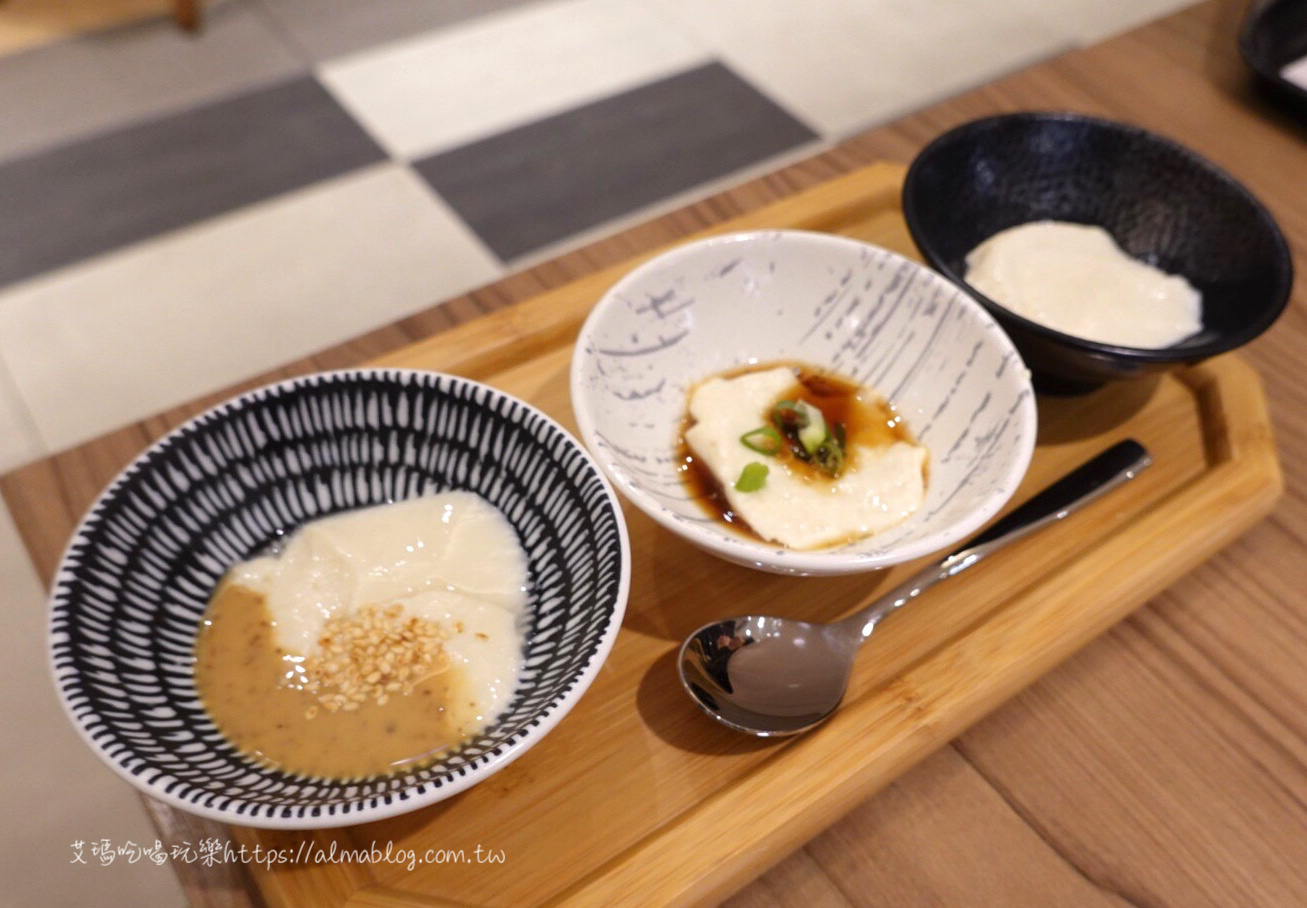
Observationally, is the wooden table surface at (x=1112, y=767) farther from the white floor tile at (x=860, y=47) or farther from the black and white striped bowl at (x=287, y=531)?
the white floor tile at (x=860, y=47)

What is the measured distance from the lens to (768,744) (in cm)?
82

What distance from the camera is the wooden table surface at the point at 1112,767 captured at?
2.59ft

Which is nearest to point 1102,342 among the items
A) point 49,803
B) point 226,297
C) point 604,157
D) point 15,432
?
point 49,803

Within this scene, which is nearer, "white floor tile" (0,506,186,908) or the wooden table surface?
the wooden table surface

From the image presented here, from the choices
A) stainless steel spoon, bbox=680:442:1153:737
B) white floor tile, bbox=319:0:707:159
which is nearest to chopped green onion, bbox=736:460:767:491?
stainless steel spoon, bbox=680:442:1153:737

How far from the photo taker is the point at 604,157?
2.34m

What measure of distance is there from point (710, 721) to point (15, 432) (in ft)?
5.08

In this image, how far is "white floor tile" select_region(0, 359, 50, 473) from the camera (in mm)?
1754

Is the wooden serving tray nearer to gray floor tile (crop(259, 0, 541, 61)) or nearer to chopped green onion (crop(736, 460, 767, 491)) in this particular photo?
chopped green onion (crop(736, 460, 767, 491))

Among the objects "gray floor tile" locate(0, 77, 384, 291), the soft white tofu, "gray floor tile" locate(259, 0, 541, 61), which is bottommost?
"gray floor tile" locate(0, 77, 384, 291)

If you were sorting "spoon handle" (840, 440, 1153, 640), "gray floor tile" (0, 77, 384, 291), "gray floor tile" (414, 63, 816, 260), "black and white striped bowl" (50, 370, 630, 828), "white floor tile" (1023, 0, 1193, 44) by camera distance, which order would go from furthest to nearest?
"white floor tile" (1023, 0, 1193, 44) < "gray floor tile" (414, 63, 816, 260) < "gray floor tile" (0, 77, 384, 291) < "spoon handle" (840, 440, 1153, 640) < "black and white striped bowl" (50, 370, 630, 828)

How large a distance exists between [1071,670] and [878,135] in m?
0.81

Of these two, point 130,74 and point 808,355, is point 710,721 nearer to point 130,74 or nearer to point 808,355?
point 808,355

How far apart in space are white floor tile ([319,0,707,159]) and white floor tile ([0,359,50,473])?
947 millimetres
